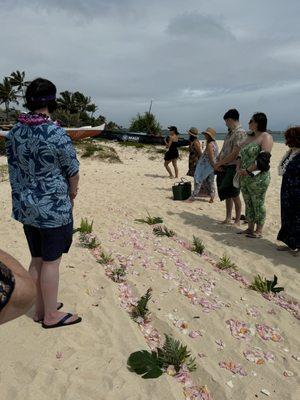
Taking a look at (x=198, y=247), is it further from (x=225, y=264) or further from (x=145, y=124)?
(x=145, y=124)

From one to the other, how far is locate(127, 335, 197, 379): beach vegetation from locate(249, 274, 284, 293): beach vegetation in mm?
1617

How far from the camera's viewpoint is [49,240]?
3369 millimetres

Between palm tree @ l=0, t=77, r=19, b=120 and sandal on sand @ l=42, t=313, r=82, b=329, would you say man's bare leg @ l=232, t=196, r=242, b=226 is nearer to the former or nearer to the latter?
sandal on sand @ l=42, t=313, r=82, b=329

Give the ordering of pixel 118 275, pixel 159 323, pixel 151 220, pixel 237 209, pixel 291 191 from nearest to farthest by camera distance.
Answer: pixel 159 323, pixel 118 275, pixel 291 191, pixel 237 209, pixel 151 220

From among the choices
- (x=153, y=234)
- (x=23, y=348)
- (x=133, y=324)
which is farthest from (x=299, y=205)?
(x=23, y=348)

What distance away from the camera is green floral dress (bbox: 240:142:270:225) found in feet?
20.5

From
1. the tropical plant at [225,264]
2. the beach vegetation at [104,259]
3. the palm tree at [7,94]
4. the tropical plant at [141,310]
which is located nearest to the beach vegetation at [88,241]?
the beach vegetation at [104,259]

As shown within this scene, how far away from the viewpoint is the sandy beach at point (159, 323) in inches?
121

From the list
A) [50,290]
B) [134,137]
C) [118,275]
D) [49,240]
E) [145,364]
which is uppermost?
[134,137]

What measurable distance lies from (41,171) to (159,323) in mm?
1875

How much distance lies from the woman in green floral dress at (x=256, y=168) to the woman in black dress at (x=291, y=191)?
39 centimetres

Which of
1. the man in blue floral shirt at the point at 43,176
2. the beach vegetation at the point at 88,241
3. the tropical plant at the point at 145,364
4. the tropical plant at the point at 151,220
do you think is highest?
the man in blue floral shirt at the point at 43,176

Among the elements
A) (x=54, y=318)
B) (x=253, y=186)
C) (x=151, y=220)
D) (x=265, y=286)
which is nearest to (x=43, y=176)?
(x=54, y=318)

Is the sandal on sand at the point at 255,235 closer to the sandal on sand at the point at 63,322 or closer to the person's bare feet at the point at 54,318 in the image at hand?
the sandal on sand at the point at 63,322
